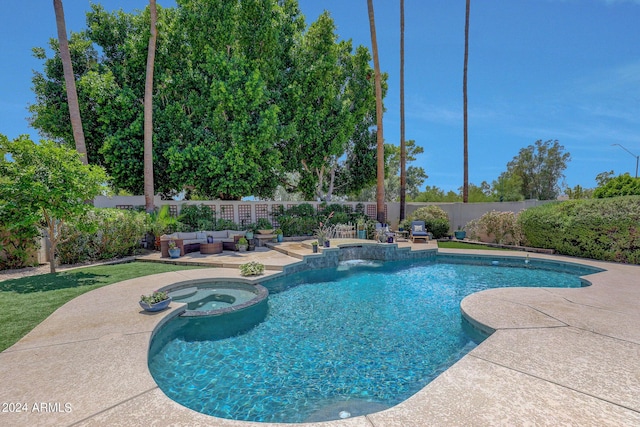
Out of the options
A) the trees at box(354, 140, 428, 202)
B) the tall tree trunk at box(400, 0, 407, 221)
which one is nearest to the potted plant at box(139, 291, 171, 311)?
the tall tree trunk at box(400, 0, 407, 221)

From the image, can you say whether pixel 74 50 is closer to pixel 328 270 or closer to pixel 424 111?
pixel 328 270

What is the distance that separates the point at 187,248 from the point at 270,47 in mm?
11431

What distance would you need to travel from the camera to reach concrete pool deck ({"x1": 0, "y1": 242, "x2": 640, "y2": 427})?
243 cm

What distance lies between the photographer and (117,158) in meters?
14.2

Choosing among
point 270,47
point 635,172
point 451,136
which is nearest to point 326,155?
point 270,47

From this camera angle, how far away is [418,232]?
566 inches

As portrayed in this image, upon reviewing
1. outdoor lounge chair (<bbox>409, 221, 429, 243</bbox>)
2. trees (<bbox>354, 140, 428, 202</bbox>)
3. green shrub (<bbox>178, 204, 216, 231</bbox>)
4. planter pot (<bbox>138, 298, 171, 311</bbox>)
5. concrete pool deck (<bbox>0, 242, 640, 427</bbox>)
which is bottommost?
concrete pool deck (<bbox>0, 242, 640, 427</bbox>)

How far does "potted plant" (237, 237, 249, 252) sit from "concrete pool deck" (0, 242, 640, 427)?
623cm

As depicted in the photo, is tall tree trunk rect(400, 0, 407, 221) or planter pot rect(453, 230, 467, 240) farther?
tall tree trunk rect(400, 0, 407, 221)

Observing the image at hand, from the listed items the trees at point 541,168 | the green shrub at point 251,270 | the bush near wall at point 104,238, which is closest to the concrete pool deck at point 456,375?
the green shrub at point 251,270

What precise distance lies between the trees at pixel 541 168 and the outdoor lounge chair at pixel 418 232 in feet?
87.3

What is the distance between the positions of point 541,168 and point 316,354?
3983cm

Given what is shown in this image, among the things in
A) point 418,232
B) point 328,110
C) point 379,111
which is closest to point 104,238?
point 418,232

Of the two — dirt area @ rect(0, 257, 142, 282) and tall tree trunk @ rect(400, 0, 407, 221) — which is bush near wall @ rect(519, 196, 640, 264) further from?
dirt area @ rect(0, 257, 142, 282)
